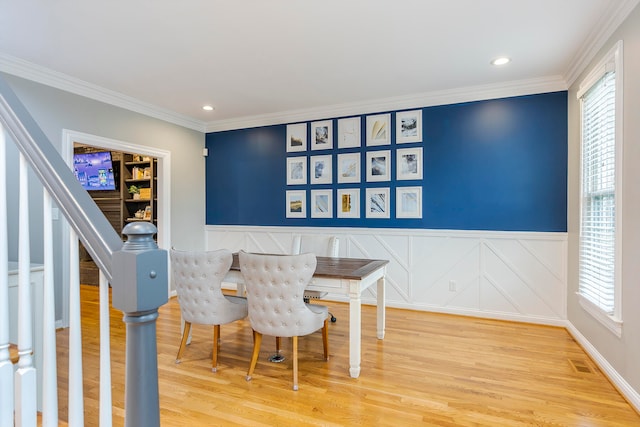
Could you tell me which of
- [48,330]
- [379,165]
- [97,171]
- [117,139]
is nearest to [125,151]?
A: [117,139]

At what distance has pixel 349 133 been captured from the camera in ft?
15.1

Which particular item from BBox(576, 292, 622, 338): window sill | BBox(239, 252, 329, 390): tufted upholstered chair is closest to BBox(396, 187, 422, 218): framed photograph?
BBox(576, 292, 622, 338): window sill

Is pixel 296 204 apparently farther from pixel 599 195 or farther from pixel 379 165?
pixel 599 195

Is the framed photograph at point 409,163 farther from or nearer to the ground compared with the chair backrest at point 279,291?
farther from the ground

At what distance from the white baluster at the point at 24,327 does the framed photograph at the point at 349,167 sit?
3.91 metres

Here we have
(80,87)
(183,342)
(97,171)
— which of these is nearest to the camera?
(183,342)

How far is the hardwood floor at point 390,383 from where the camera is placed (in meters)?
2.04

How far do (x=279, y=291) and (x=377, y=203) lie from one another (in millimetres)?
2436

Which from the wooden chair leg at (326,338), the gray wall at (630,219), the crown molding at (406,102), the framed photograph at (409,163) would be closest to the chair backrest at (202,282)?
the wooden chair leg at (326,338)

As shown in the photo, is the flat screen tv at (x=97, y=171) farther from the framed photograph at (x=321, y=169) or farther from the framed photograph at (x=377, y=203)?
the framed photograph at (x=377, y=203)

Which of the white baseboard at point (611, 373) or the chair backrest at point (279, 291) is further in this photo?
the chair backrest at point (279, 291)

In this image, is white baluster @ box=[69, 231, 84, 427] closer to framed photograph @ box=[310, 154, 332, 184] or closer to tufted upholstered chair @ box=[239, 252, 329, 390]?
tufted upholstered chair @ box=[239, 252, 329, 390]

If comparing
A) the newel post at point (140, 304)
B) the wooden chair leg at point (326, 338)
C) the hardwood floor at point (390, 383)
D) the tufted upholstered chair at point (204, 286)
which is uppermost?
the newel post at point (140, 304)

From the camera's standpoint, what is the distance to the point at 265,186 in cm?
517
